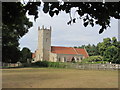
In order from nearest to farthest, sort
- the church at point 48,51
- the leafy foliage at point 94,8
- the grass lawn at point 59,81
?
the leafy foliage at point 94,8 < the grass lawn at point 59,81 < the church at point 48,51

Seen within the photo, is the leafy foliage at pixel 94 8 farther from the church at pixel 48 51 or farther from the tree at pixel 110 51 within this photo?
the church at pixel 48 51

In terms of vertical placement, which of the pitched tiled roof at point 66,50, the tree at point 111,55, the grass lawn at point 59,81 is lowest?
the grass lawn at point 59,81

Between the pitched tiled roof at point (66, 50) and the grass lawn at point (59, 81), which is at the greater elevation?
the pitched tiled roof at point (66, 50)

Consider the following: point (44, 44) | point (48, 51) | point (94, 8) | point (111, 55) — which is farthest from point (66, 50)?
point (94, 8)

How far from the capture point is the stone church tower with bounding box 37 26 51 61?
241 feet

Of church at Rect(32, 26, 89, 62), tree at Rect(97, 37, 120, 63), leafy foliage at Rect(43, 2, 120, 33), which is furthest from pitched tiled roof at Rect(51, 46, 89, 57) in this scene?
leafy foliage at Rect(43, 2, 120, 33)

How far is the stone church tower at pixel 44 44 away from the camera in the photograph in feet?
241

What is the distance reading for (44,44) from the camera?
73562mm

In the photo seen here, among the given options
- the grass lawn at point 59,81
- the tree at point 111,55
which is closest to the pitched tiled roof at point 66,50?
the tree at point 111,55

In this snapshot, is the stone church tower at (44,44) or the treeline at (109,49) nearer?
the treeline at (109,49)

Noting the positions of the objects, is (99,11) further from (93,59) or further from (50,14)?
(93,59)

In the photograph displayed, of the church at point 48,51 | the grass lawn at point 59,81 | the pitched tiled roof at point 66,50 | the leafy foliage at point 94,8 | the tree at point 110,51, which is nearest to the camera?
the leafy foliage at point 94,8

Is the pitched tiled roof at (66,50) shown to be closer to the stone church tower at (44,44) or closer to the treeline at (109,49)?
the stone church tower at (44,44)

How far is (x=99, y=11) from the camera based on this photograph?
10.5 ft
